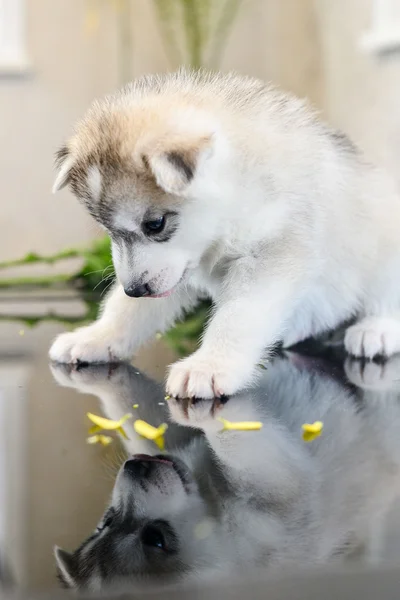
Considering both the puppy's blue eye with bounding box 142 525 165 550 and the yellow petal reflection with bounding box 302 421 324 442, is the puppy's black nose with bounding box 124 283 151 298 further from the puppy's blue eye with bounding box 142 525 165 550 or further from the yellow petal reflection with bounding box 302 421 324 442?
the puppy's blue eye with bounding box 142 525 165 550

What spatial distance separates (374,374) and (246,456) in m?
0.58

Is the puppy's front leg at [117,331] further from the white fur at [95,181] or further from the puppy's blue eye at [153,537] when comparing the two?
the puppy's blue eye at [153,537]

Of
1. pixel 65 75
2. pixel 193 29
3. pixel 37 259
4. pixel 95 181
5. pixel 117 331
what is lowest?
pixel 117 331

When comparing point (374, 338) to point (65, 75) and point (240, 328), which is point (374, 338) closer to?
point (240, 328)

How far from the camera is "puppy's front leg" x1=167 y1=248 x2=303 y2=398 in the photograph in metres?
1.20

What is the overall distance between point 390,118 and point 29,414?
6.40 ft

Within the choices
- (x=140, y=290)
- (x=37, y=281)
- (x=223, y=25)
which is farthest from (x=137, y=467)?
(x=223, y=25)

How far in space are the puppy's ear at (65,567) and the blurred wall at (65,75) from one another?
3.01 meters

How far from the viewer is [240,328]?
1.28 m

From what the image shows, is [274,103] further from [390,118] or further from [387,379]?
[390,118]

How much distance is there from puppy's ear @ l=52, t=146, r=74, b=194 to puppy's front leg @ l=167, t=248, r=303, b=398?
0.35 meters

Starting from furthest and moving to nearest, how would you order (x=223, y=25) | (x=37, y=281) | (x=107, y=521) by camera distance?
(x=223, y=25) → (x=37, y=281) → (x=107, y=521)

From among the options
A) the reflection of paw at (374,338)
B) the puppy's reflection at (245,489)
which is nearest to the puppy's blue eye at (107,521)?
the puppy's reflection at (245,489)

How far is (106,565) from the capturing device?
617 mm
